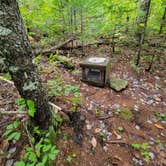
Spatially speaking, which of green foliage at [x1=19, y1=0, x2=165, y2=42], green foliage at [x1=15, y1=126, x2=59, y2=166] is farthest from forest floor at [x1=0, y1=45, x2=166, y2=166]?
green foliage at [x1=19, y1=0, x2=165, y2=42]

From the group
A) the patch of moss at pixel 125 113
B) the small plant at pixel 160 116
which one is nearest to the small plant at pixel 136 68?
the small plant at pixel 160 116

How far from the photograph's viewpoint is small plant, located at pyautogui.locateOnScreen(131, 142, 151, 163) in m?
1.78

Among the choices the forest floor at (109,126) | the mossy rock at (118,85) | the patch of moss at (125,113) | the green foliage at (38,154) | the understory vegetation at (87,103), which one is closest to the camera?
the green foliage at (38,154)

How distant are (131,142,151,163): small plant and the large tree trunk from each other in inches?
60.2

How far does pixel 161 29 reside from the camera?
3.91 metres

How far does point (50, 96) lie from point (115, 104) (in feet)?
4.40

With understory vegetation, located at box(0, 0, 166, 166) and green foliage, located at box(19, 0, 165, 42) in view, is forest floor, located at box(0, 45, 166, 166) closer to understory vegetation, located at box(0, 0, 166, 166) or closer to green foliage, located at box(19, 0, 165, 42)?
understory vegetation, located at box(0, 0, 166, 166)

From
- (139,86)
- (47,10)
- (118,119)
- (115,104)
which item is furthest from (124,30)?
(118,119)

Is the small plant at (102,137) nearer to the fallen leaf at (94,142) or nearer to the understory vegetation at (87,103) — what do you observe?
the understory vegetation at (87,103)

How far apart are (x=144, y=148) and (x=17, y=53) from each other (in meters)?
2.05

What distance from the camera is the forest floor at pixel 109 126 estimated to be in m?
1.67

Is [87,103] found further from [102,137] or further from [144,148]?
[144,148]

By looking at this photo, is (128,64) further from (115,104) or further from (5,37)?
(5,37)

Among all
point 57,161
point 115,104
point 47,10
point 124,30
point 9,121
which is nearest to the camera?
point 57,161
